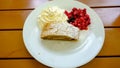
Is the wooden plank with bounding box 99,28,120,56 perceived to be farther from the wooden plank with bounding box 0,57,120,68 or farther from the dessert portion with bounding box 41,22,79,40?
the dessert portion with bounding box 41,22,79,40

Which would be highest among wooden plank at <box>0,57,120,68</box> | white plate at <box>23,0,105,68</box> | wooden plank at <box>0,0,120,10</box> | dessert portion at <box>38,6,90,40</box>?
wooden plank at <box>0,0,120,10</box>

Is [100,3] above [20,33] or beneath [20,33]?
above

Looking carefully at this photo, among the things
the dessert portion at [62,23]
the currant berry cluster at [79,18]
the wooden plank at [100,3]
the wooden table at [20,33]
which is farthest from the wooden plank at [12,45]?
the wooden plank at [100,3]

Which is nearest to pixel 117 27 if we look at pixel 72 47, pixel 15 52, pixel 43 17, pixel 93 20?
pixel 93 20

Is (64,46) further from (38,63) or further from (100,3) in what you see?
(100,3)

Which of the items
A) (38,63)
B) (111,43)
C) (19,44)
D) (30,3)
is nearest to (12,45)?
(19,44)

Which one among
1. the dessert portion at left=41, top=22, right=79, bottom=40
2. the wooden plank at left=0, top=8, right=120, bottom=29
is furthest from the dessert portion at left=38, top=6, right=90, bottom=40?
the wooden plank at left=0, top=8, right=120, bottom=29
